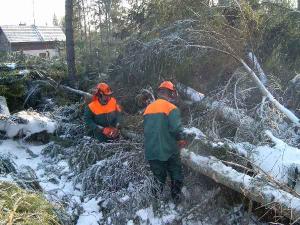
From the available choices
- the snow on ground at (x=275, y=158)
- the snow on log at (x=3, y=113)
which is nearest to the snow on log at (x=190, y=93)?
the snow on ground at (x=275, y=158)

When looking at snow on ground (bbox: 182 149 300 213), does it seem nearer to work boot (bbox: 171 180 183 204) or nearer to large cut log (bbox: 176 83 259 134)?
work boot (bbox: 171 180 183 204)

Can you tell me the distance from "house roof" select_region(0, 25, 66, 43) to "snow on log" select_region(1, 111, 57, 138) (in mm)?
26437

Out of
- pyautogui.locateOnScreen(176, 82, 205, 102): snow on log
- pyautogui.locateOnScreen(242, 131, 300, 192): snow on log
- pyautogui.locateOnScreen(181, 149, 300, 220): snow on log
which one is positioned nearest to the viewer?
pyautogui.locateOnScreen(181, 149, 300, 220): snow on log

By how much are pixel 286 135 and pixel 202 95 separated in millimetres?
1782

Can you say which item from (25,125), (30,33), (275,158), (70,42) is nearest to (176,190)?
(275,158)

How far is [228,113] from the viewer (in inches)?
246

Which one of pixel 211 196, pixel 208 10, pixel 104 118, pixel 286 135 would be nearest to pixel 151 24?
pixel 208 10

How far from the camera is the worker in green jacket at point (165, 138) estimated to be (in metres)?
5.01

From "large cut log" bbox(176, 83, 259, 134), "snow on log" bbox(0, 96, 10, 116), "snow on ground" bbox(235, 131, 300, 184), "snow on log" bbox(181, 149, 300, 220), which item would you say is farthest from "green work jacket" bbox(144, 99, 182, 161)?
"snow on log" bbox(0, 96, 10, 116)

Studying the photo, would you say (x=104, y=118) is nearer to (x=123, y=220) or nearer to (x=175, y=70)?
(x=175, y=70)

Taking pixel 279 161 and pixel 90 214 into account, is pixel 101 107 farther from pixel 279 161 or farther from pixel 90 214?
pixel 279 161

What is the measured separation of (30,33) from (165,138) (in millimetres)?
32506

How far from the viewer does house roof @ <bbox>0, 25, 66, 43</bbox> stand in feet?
111

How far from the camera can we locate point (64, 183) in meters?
6.09
